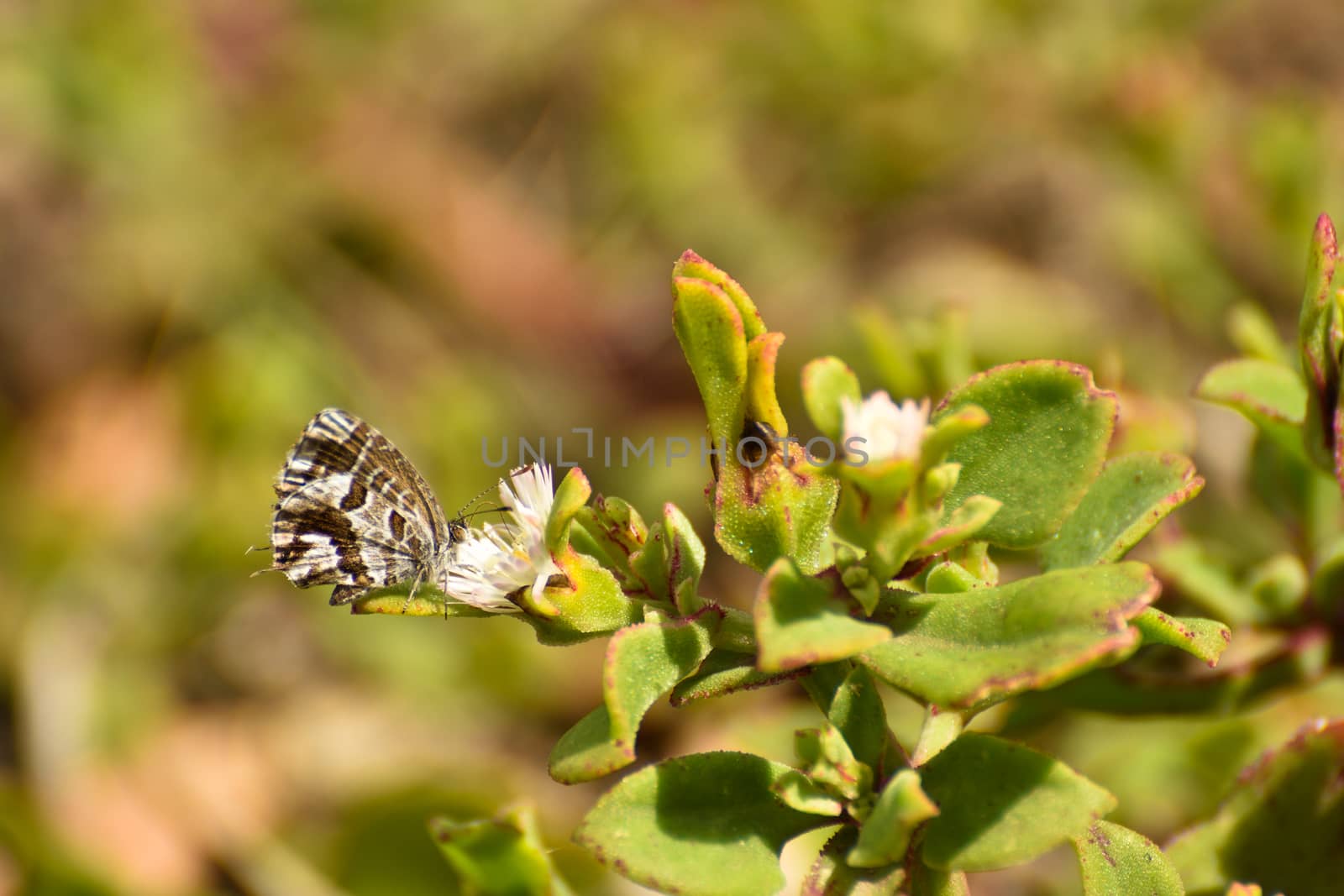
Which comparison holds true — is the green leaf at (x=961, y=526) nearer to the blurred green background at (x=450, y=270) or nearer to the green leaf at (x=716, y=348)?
the green leaf at (x=716, y=348)

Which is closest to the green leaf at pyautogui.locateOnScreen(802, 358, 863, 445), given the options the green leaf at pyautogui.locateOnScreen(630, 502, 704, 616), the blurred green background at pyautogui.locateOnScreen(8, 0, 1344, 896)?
the green leaf at pyautogui.locateOnScreen(630, 502, 704, 616)

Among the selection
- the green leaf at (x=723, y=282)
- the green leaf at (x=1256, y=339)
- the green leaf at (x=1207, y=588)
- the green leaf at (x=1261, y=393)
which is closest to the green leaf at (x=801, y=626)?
the green leaf at (x=723, y=282)

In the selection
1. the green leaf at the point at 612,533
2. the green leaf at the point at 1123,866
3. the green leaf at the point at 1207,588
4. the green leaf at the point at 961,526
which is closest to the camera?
the green leaf at the point at 961,526

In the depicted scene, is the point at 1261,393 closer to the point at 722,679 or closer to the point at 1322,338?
the point at 1322,338

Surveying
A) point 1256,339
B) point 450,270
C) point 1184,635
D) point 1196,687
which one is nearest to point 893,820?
point 1184,635

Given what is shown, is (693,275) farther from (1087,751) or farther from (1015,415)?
(1087,751)
